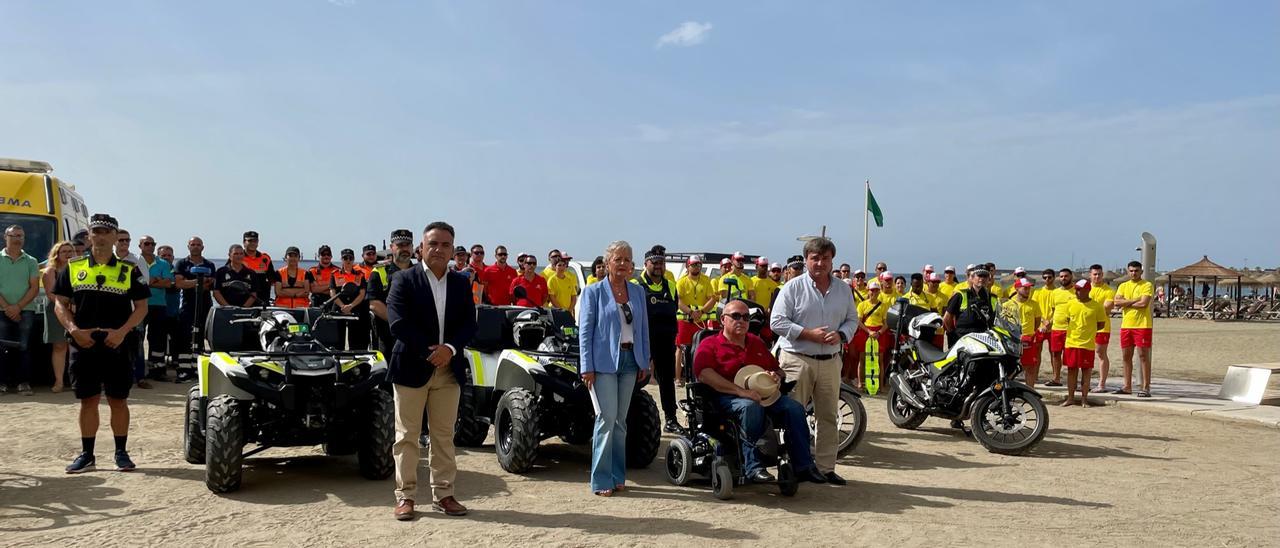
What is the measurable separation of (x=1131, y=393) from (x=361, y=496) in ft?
34.4

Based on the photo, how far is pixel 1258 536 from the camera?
18.3 ft

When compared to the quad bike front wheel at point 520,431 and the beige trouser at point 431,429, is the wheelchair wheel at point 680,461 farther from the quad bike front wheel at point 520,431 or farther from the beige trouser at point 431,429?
the beige trouser at point 431,429

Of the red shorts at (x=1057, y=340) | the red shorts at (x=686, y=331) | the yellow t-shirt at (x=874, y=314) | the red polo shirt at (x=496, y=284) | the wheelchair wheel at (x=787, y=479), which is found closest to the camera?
the wheelchair wheel at (x=787, y=479)

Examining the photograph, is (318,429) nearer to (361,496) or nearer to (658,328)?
(361,496)

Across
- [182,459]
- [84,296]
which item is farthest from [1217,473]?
[84,296]

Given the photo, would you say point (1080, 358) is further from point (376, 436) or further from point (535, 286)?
point (376, 436)

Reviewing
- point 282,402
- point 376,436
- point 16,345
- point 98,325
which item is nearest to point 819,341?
point 376,436

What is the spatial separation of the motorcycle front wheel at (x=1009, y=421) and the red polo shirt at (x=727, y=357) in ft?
9.57

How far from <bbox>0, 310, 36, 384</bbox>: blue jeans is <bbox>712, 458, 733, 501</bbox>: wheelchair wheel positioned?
885 cm

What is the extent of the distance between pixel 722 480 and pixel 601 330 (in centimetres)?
127

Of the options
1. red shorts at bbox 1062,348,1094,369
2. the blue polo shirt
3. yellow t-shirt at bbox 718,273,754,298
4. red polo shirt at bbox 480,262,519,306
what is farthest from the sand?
red polo shirt at bbox 480,262,519,306

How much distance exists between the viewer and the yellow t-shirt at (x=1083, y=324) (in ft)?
38.2

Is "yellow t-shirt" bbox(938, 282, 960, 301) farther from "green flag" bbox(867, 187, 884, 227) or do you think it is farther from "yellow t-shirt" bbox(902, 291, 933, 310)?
"green flag" bbox(867, 187, 884, 227)

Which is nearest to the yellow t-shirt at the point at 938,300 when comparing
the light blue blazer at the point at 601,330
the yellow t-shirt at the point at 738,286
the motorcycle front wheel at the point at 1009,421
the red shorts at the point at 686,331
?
the yellow t-shirt at the point at 738,286
